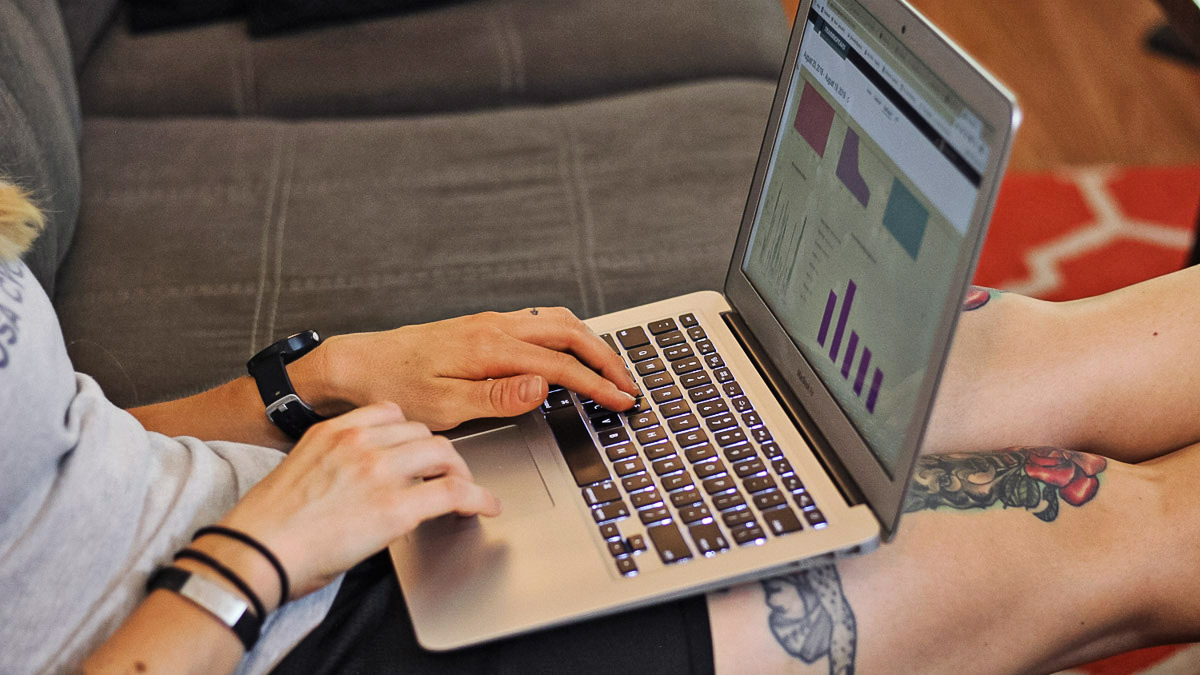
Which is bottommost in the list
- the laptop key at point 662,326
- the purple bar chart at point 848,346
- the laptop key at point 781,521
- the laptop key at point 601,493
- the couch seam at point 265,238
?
the couch seam at point 265,238

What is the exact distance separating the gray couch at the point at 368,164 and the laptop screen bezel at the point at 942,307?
0.23 m

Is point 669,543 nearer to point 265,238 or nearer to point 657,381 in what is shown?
point 657,381

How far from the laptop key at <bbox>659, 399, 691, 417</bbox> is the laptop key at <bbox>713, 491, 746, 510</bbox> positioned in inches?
4.4

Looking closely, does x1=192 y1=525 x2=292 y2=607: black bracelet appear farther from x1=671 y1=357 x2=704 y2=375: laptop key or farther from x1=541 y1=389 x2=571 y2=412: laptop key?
x1=671 y1=357 x2=704 y2=375: laptop key

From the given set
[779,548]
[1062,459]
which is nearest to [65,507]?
[779,548]

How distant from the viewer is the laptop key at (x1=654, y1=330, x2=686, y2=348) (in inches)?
38.1

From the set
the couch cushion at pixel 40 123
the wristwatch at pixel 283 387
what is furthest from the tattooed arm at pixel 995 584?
the couch cushion at pixel 40 123

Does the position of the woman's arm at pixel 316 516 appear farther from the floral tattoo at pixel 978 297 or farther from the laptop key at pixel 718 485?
the floral tattoo at pixel 978 297

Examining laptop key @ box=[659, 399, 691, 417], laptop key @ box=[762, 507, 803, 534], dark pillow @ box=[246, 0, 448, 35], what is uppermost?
laptop key @ box=[762, 507, 803, 534]

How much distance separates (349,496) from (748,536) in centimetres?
29

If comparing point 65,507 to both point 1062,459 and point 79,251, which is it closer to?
point 79,251

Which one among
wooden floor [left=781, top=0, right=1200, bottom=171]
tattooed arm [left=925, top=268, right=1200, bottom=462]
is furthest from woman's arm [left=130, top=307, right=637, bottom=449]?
wooden floor [left=781, top=0, right=1200, bottom=171]

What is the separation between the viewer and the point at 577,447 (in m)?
0.87

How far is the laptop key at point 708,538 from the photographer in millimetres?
750
